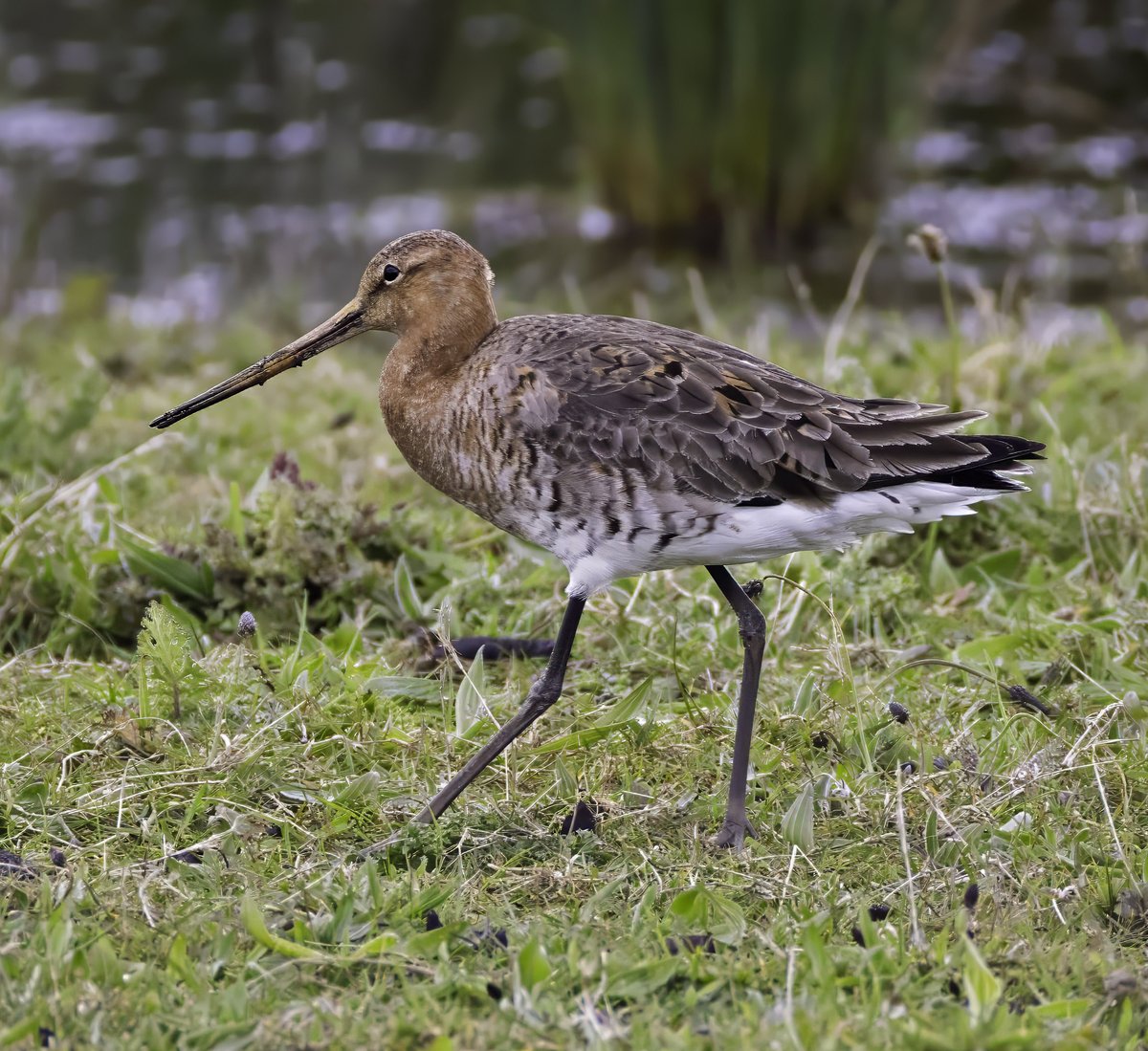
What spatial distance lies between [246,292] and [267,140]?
319 cm

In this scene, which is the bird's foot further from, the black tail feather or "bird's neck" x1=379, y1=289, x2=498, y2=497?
"bird's neck" x1=379, y1=289, x2=498, y2=497

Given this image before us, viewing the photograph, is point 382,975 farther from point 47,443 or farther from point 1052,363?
point 1052,363

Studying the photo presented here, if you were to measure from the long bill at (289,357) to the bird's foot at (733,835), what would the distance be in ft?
5.49

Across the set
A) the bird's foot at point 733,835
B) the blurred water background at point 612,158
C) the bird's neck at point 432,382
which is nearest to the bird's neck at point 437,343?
the bird's neck at point 432,382

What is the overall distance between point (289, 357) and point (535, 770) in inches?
50.9

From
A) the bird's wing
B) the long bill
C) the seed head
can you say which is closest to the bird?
the bird's wing

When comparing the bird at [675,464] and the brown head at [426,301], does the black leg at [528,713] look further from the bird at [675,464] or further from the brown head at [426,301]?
the brown head at [426,301]

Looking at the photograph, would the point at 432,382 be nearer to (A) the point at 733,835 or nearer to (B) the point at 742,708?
(B) the point at 742,708

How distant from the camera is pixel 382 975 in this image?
3090mm

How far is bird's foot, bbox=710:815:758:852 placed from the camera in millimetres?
3641

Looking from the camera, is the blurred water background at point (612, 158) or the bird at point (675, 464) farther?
the blurred water background at point (612, 158)

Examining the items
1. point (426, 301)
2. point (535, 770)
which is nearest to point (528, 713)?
point (535, 770)

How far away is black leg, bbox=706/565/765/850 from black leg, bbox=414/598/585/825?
41 cm

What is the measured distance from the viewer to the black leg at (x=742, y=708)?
12.1 ft
